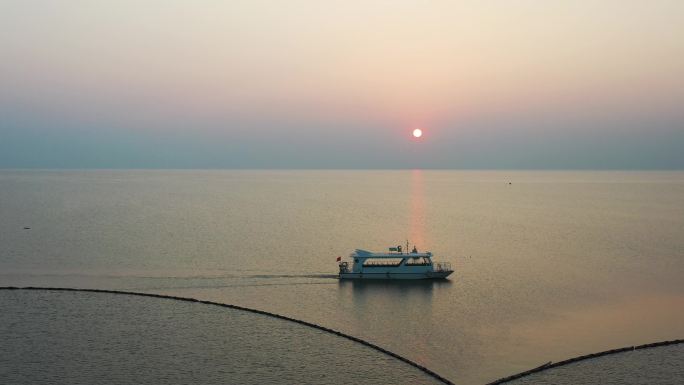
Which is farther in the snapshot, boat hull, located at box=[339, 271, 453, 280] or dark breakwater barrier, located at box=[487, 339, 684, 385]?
boat hull, located at box=[339, 271, 453, 280]

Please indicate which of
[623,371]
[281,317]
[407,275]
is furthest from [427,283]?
[623,371]

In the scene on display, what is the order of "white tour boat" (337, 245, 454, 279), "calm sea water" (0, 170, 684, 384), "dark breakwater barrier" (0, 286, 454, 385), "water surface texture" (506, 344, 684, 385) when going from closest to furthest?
"water surface texture" (506, 344, 684, 385) → "dark breakwater barrier" (0, 286, 454, 385) → "calm sea water" (0, 170, 684, 384) → "white tour boat" (337, 245, 454, 279)

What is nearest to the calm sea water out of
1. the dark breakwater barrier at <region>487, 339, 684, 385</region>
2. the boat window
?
the dark breakwater barrier at <region>487, 339, 684, 385</region>

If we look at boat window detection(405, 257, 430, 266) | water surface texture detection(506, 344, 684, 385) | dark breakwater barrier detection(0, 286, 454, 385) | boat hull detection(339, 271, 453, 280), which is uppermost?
boat window detection(405, 257, 430, 266)

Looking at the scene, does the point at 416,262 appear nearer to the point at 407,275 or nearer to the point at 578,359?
the point at 407,275

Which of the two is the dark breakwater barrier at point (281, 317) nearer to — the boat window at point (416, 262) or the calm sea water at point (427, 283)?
the calm sea water at point (427, 283)

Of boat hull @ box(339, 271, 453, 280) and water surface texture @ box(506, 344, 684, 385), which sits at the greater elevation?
boat hull @ box(339, 271, 453, 280)

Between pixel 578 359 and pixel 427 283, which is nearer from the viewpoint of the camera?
pixel 578 359

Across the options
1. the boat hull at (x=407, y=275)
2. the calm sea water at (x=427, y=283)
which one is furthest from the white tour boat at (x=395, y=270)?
the calm sea water at (x=427, y=283)

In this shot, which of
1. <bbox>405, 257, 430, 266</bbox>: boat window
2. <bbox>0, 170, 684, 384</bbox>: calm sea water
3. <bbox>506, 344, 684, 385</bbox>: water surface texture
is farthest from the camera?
<bbox>405, 257, 430, 266</bbox>: boat window

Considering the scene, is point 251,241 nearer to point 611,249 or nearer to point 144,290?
point 144,290

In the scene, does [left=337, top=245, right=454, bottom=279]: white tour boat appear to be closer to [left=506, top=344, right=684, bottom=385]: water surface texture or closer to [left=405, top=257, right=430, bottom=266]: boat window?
[left=405, top=257, right=430, bottom=266]: boat window
